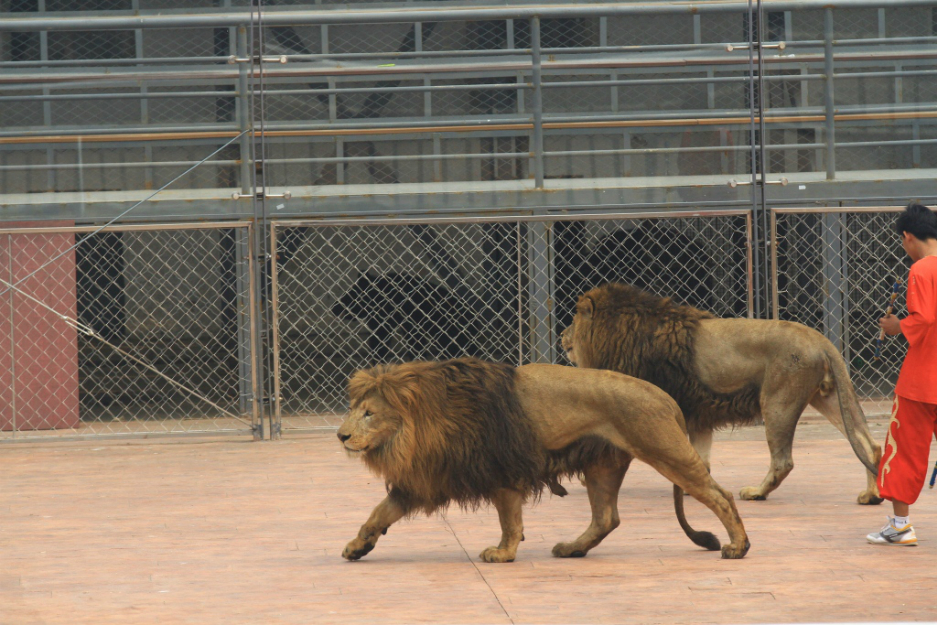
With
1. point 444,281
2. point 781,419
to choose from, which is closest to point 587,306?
point 781,419

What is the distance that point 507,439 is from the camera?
5254 millimetres

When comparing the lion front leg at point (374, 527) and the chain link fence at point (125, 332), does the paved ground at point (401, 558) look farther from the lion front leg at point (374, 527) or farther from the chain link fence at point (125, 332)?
the chain link fence at point (125, 332)

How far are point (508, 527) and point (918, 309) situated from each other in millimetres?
2030

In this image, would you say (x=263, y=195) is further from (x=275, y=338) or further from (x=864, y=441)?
(x=864, y=441)

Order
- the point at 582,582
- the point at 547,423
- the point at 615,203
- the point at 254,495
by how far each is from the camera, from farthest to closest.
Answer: the point at 615,203
the point at 254,495
the point at 547,423
the point at 582,582

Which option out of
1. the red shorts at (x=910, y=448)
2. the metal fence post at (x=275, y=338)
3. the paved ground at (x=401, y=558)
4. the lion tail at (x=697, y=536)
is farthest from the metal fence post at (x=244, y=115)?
the red shorts at (x=910, y=448)

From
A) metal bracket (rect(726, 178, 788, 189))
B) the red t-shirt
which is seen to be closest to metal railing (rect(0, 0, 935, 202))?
metal bracket (rect(726, 178, 788, 189))

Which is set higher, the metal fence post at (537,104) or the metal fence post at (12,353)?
the metal fence post at (537,104)

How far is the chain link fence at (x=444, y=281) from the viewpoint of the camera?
1132 cm

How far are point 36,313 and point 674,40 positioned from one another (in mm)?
6334

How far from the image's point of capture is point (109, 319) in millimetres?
11289

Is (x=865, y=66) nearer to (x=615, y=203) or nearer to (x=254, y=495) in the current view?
(x=615, y=203)

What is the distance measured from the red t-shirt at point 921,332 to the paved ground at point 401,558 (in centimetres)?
75

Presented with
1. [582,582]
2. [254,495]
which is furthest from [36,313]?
[582,582]
